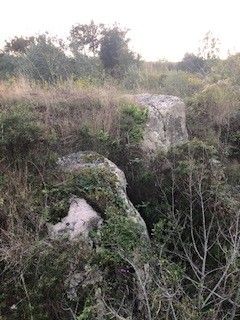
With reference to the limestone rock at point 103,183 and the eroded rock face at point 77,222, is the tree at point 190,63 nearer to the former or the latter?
the limestone rock at point 103,183

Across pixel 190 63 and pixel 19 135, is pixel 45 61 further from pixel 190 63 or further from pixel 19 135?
pixel 190 63

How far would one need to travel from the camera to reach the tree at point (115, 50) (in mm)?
14086

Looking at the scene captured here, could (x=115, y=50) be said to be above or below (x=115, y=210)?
above

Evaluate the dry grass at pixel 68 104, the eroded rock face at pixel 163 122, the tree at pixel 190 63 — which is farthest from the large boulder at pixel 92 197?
the tree at pixel 190 63

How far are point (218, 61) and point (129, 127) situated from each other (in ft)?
18.9

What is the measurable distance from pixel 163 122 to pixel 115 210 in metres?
3.06

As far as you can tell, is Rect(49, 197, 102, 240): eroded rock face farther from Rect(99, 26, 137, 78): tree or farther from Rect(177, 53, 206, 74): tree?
Rect(177, 53, 206, 74): tree

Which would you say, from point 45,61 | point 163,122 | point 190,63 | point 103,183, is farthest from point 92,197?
point 190,63

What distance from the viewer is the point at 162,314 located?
13.0 ft

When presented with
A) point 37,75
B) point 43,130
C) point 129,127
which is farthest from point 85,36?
point 43,130

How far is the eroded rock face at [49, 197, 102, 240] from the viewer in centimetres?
451

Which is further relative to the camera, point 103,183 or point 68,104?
point 68,104

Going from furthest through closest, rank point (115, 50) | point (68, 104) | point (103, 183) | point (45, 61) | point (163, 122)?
point (115, 50) < point (45, 61) < point (163, 122) < point (68, 104) < point (103, 183)

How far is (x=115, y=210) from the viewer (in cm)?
478
